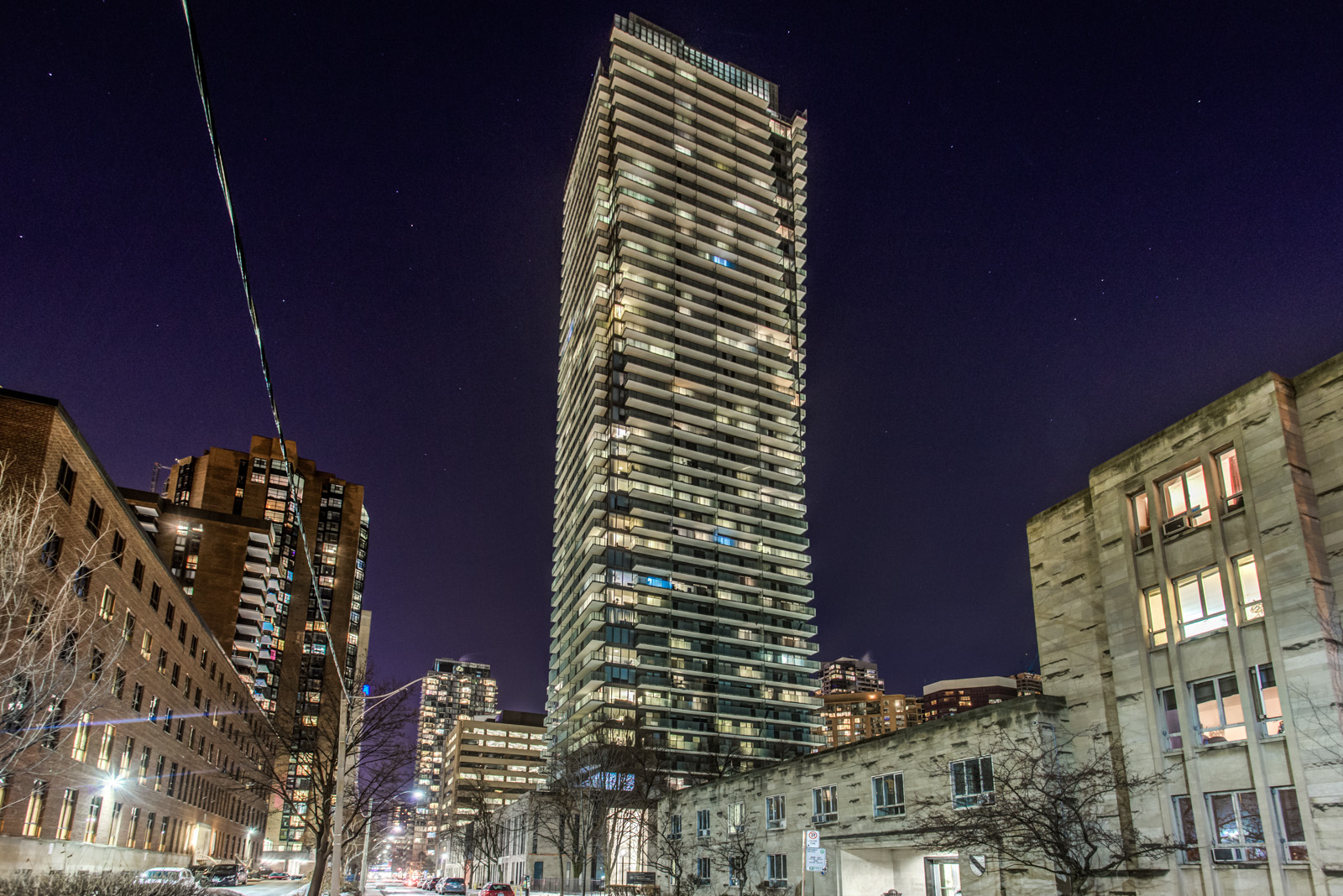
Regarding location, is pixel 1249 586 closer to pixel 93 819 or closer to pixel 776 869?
pixel 776 869

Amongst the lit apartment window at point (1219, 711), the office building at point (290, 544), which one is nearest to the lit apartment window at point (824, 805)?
the lit apartment window at point (1219, 711)

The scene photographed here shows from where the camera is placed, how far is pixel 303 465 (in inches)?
7067

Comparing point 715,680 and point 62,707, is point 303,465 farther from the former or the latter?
point 62,707

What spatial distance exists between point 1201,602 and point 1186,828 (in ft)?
19.9

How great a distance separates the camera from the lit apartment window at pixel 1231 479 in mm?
24688

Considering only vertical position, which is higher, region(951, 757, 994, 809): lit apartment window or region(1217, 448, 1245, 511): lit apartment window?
region(1217, 448, 1245, 511): lit apartment window

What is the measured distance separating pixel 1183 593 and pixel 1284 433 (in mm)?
5237

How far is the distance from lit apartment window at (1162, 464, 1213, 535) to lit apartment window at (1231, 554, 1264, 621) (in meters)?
1.58

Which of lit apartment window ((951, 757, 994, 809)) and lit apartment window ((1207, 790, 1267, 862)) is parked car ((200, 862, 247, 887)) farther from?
lit apartment window ((1207, 790, 1267, 862))

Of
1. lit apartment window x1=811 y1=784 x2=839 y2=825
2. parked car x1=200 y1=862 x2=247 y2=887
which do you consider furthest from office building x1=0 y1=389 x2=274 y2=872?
lit apartment window x1=811 y1=784 x2=839 y2=825

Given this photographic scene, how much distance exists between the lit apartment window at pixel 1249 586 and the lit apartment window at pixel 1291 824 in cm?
422

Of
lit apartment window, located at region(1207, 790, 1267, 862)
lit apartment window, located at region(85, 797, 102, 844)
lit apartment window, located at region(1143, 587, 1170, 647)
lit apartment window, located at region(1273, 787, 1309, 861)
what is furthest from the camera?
lit apartment window, located at region(85, 797, 102, 844)

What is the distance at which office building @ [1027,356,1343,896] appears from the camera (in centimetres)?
2169

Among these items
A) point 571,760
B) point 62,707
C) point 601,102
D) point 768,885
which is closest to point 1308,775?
point 768,885
